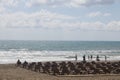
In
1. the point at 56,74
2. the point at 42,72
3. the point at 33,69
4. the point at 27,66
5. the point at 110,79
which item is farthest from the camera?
the point at 27,66

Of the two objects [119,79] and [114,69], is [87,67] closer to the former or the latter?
[114,69]

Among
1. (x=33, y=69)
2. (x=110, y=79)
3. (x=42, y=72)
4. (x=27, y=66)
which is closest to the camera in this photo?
(x=110, y=79)

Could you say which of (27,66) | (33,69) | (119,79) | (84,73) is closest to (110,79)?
(119,79)

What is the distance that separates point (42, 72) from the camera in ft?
118

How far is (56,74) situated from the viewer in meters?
33.4

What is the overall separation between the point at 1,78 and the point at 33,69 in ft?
31.7

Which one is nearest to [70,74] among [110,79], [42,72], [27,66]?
[42,72]

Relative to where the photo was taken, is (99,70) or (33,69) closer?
(99,70)

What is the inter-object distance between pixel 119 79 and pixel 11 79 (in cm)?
986

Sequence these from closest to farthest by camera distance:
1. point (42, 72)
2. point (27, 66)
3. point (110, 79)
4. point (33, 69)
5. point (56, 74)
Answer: point (110, 79) < point (56, 74) < point (42, 72) < point (33, 69) < point (27, 66)

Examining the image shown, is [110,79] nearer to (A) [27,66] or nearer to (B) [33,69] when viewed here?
(B) [33,69]

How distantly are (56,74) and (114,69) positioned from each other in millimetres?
7331

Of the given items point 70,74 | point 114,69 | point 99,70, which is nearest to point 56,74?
point 70,74

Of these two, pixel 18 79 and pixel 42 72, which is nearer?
pixel 18 79
